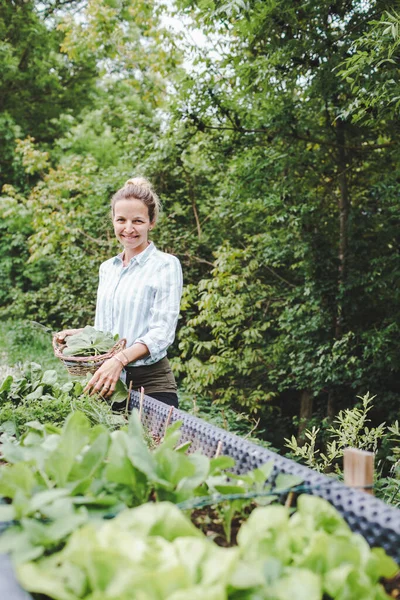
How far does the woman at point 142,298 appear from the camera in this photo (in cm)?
222

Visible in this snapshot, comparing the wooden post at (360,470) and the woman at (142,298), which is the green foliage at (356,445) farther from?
the wooden post at (360,470)

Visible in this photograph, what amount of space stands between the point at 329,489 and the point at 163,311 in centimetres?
125

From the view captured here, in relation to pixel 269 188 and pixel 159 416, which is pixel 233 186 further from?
pixel 159 416

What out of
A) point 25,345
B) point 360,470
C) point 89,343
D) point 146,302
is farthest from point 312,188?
point 25,345

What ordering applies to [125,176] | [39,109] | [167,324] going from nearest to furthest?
[167,324] < [125,176] < [39,109]

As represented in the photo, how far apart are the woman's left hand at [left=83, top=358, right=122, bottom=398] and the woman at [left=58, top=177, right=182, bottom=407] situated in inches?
4.0

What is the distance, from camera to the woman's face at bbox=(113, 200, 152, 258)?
2.35 meters

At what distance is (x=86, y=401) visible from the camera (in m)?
1.92

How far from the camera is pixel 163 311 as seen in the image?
2.23 metres

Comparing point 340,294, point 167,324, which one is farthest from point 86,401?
point 340,294

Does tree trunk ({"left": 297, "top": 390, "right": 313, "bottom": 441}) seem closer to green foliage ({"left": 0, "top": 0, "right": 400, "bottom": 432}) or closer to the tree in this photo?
the tree

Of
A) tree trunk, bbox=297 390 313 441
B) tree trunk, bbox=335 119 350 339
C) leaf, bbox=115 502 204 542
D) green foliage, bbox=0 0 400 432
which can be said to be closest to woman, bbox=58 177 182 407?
leaf, bbox=115 502 204 542

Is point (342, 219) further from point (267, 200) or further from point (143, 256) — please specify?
point (143, 256)

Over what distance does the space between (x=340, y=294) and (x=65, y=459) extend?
4326 millimetres
